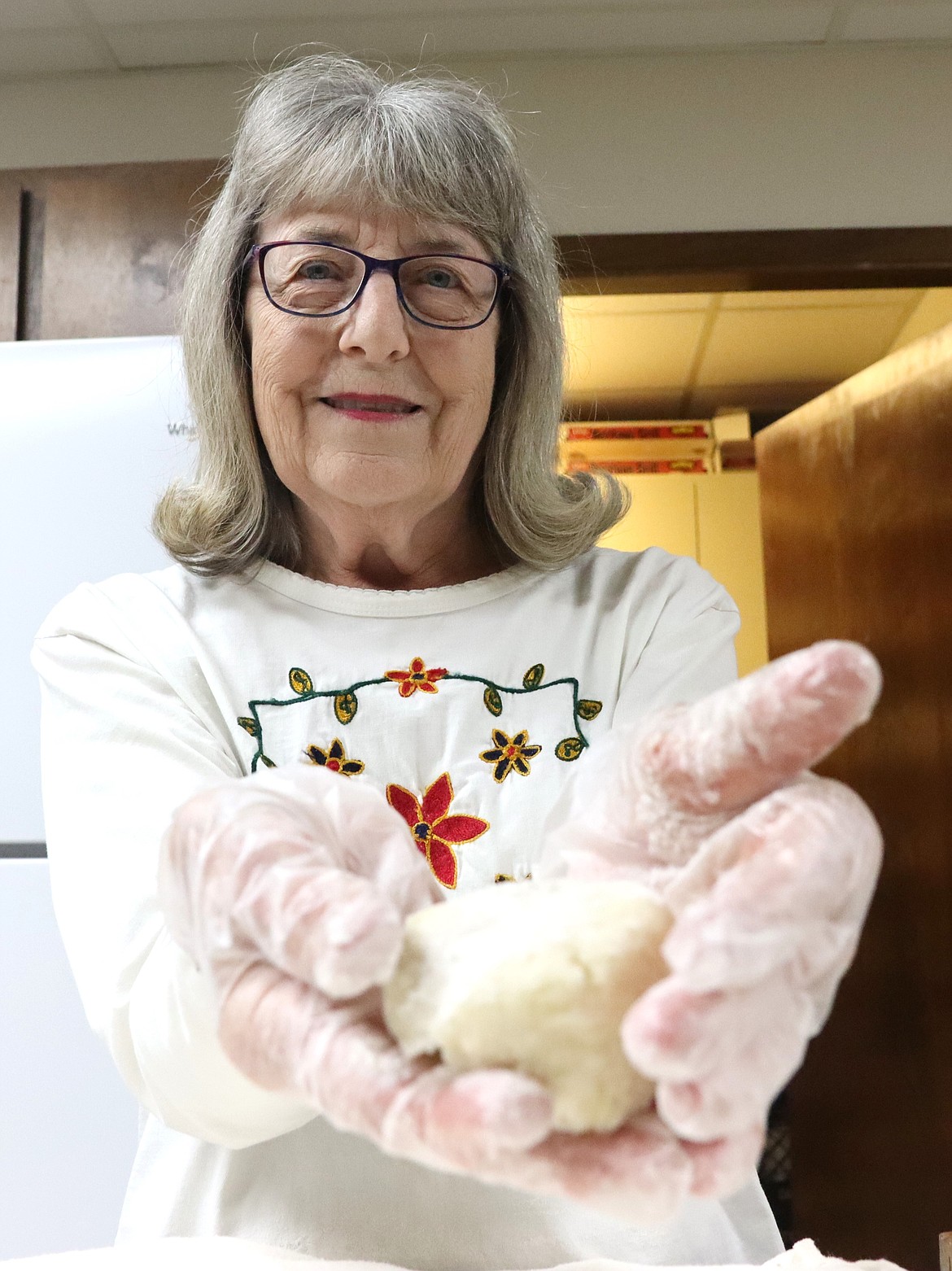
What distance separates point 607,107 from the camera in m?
2.21

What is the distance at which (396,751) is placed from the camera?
0.82 meters

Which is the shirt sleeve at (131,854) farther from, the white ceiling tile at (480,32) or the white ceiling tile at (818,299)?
the white ceiling tile at (818,299)

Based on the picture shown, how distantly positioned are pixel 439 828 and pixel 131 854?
219 mm

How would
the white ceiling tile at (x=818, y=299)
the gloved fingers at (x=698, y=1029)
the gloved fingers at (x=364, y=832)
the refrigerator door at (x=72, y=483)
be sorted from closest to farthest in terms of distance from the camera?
1. the gloved fingers at (x=698, y=1029)
2. the gloved fingers at (x=364, y=832)
3. the refrigerator door at (x=72, y=483)
4. the white ceiling tile at (x=818, y=299)

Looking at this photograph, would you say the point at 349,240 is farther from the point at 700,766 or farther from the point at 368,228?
the point at 700,766

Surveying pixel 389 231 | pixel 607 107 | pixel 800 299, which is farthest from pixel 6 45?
pixel 800 299

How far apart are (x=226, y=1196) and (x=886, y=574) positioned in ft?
6.47

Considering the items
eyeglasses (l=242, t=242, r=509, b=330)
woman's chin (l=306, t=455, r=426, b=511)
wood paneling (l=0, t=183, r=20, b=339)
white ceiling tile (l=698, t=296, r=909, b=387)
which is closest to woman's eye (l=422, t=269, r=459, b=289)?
eyeglasses (l=242, t=242, r=509, b=330)

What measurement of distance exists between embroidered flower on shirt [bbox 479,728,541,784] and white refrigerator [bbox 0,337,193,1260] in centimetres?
84

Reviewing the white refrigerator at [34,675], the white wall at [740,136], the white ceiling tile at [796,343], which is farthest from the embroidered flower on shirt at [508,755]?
the white ceiling tile at [796,343]

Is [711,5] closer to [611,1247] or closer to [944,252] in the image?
[944,252]

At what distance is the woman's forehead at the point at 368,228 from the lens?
83 cm

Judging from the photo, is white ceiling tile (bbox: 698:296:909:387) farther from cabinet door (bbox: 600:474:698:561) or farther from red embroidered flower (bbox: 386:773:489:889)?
red embroidered flower (bbox: 386:773:489:889)

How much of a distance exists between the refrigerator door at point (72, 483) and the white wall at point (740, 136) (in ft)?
2.91
